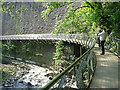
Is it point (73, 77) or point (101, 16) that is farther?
point (101, 16)

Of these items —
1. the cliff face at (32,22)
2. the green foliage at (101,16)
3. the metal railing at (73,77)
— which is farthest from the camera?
the cliff face at (32,22)

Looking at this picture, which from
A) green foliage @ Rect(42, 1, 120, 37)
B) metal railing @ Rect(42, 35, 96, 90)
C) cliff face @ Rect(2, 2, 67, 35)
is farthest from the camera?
cliff face @ Rect(2, 2, 67, 35)

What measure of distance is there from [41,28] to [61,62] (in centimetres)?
1791

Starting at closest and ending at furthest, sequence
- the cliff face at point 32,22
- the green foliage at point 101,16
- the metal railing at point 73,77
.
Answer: the metal railing at point 73,77 < the green foliage at point 101,16 < the cliff face at point 32,22

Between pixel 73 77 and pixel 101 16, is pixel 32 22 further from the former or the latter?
pixel 73 77

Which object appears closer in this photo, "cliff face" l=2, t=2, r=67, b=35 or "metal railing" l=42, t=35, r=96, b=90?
"metal railing" l=42, t=35, r=96, b=90

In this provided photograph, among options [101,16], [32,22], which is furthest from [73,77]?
[32,22]

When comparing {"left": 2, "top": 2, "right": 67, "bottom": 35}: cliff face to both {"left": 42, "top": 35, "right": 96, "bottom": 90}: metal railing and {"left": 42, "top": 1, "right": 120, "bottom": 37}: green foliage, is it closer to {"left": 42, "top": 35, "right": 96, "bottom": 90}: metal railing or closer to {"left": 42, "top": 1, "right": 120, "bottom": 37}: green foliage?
{"left": 42, "top": 1, "right": 120, "bottom": 37}: green foliage

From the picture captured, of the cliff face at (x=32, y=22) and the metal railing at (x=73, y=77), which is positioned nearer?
the metal railing at (x=73, y=77)

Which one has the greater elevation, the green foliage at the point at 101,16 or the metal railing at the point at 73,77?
the green foliage at the point at 101,16

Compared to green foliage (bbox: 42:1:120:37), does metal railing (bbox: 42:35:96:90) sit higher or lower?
lower

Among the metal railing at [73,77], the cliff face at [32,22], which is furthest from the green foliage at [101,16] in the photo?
the cliff face at [32,22]

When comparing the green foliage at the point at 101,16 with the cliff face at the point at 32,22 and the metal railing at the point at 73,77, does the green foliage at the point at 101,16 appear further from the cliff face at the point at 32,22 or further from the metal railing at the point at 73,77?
the cliff face at the point at 32,22

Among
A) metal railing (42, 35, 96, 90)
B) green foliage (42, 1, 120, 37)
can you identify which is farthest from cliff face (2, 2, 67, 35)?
metal railing (42, 35, 96, 90)
